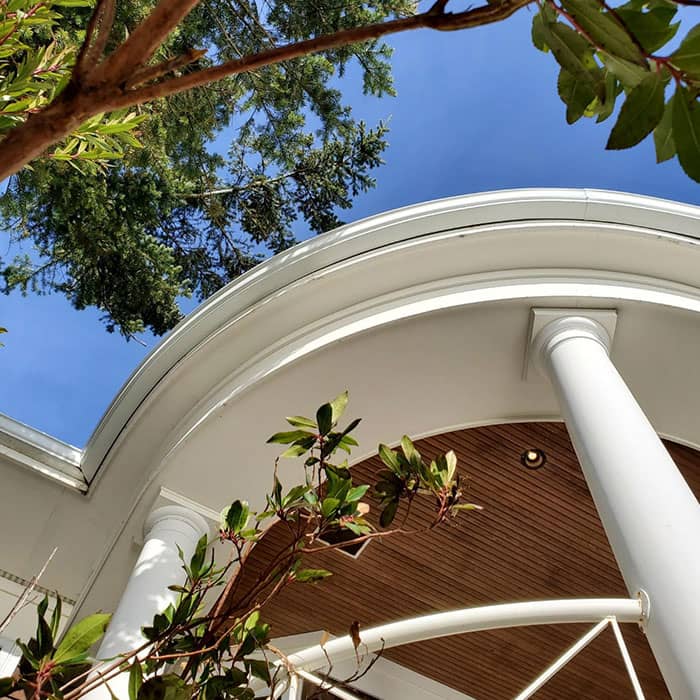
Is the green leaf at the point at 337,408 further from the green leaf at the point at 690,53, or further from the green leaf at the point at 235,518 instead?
the green leaf at the point at 690,53

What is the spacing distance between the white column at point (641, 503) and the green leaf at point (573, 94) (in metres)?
1.76

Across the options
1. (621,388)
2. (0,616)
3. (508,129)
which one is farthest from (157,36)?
(508,129)

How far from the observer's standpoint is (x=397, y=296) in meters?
4.07

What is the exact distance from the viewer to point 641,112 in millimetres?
671

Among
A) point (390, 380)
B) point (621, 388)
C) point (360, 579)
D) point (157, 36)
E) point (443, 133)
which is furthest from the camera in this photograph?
point (443, 133)

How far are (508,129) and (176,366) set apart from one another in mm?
5687

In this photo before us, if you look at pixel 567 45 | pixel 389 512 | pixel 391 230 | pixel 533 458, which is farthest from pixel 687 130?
pixel 533 458

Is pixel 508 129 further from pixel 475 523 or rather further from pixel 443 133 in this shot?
pixel 475 523

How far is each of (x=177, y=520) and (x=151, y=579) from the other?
0.51 m

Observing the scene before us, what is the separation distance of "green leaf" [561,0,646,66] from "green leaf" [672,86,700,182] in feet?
0.20

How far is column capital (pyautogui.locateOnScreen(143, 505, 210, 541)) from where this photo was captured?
13.3ft

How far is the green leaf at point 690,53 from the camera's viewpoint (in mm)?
643

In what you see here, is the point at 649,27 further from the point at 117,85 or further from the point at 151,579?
the point at 151,579

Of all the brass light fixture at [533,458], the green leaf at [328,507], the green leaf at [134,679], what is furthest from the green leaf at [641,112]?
the brass light fixture at [533,458]
